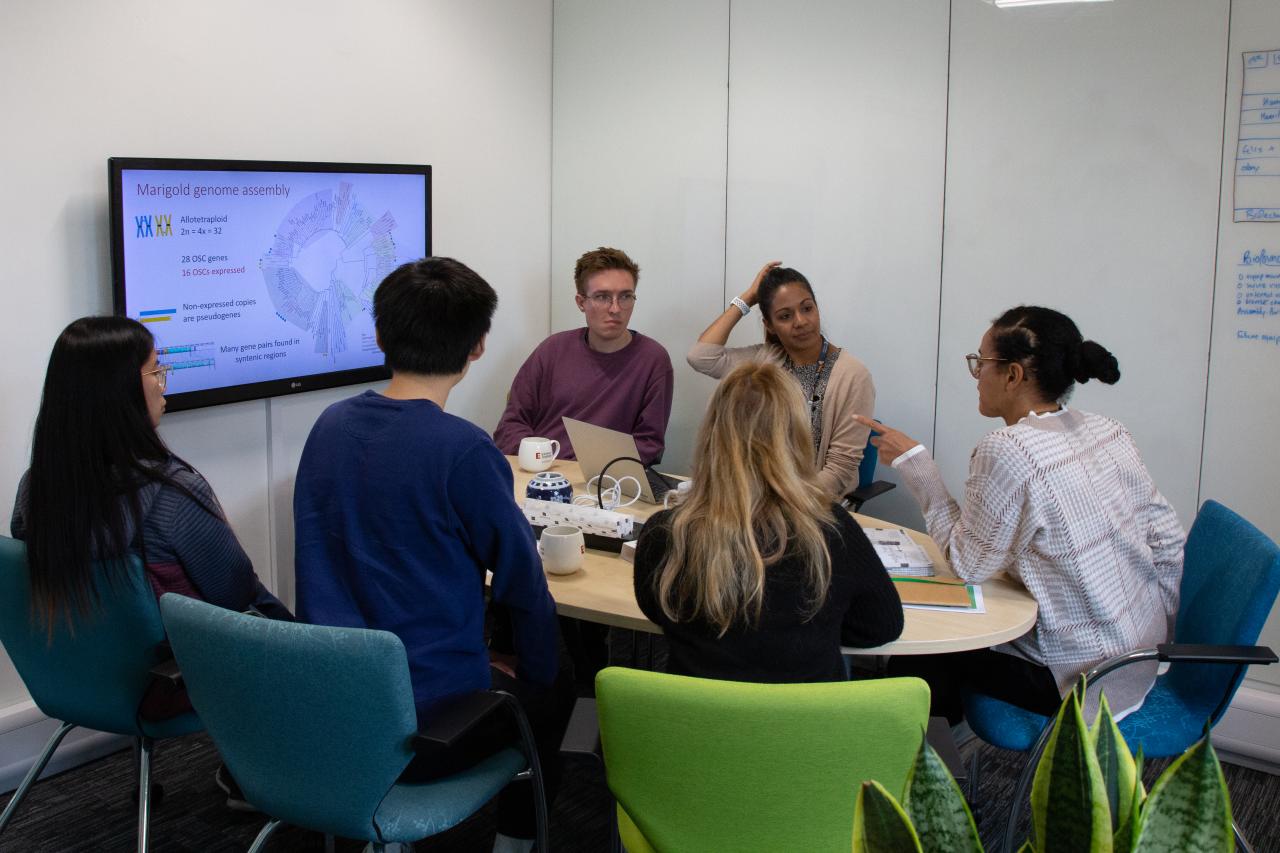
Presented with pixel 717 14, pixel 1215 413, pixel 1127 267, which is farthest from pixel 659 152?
pixel 1215 413

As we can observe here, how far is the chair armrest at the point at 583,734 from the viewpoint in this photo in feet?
5.84

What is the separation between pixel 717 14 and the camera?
4137 mm

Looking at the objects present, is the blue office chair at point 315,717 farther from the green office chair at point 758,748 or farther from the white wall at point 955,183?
the white wall at point 955,183

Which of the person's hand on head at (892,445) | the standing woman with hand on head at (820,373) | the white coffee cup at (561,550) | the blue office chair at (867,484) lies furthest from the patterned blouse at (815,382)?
the white coffee cup at (561,550)

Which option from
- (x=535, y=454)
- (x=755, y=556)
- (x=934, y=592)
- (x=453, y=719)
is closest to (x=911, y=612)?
(x=934, y=592)

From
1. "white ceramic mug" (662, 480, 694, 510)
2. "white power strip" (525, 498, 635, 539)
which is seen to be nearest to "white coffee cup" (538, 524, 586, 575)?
"white power strip" (525, 498, 635, 539)

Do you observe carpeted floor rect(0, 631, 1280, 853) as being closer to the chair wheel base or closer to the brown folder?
the chair wheel base

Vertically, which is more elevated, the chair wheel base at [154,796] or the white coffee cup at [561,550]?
the white coffee cup at [561,550]

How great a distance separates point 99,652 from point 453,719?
2.68 ft

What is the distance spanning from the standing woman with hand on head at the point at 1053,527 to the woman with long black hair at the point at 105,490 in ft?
5.23

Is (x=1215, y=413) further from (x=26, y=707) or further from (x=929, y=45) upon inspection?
(x=26, y=707)

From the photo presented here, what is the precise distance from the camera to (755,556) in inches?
70.3

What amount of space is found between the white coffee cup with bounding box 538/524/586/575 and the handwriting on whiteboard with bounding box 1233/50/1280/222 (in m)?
2.24

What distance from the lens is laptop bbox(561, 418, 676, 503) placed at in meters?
2.91
